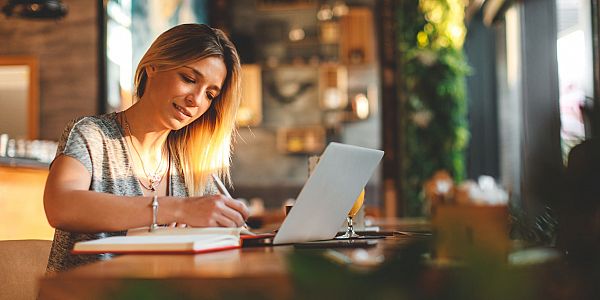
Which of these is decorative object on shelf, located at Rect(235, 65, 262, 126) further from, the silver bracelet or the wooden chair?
the silver bracelet

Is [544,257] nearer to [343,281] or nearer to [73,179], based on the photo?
[343,281]

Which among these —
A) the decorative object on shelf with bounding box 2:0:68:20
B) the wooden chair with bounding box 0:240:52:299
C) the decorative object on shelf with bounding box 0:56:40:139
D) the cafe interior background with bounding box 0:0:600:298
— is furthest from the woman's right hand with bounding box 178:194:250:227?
the decorative object on shelf with bounding box 0:56:40:139

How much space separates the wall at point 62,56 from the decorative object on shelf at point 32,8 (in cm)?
120

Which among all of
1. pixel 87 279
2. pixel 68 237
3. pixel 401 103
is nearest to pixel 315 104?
pixel 401 103

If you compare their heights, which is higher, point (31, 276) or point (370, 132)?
point (370, 132)

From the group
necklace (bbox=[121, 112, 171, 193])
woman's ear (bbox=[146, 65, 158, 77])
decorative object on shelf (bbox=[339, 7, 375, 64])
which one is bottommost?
necklace (bbox=[121, 112, 171, 193])

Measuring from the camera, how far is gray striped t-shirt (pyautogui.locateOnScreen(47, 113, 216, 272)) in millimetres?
1712

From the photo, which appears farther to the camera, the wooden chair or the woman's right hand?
the wooden chair

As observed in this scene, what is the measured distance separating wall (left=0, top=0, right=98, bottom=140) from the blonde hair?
3.58 meters

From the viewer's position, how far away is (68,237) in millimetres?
1719

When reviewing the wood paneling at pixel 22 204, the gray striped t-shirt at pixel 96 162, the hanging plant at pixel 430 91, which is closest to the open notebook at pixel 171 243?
the gray striped t-shirt at pixel 96 162

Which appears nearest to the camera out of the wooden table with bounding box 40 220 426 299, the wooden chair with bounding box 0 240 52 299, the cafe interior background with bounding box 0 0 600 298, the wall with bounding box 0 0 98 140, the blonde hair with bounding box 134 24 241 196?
the wooden table with bounding box 40 220 426 299

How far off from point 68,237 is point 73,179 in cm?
17

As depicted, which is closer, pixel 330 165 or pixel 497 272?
pixel 497 272
